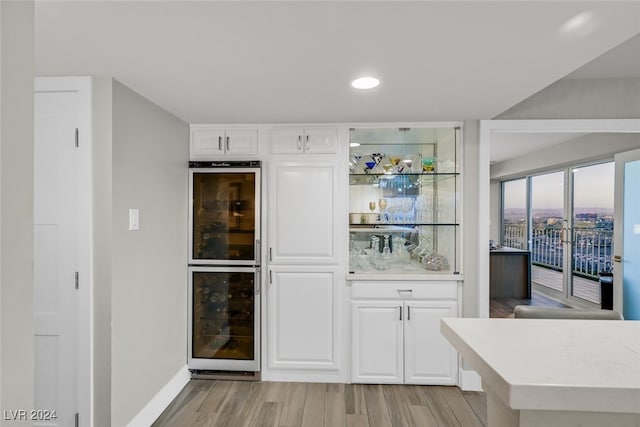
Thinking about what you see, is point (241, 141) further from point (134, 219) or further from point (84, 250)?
point (84, 250)

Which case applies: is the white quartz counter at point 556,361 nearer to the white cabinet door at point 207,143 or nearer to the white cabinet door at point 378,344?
the white cabinet door at point 378,344

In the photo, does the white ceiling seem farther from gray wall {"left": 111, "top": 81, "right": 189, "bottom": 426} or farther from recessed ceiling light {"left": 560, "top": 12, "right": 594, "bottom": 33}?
gray wall {"left": 111, "top": 81, "right": 189, "bottom": 426}

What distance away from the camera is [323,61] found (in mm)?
1771

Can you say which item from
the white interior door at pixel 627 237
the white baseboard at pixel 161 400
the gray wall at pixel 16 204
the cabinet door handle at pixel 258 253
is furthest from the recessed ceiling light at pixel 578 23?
the white baseboard at pixel 161 400

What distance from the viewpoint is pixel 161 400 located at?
2.56 meters

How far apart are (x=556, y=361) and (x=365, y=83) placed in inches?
66.5

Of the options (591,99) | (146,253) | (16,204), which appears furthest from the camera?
(591,99)

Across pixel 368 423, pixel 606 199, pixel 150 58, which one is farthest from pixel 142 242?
pixel 606 199

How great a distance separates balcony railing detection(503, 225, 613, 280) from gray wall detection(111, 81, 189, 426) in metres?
5.57

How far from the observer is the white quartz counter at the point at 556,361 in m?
0.76

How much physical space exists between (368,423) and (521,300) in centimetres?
462

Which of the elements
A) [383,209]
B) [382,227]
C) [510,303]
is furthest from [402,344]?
[510,303]

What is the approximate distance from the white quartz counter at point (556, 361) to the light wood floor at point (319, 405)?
1.64 m

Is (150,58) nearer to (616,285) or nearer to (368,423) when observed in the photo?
(368,423)
